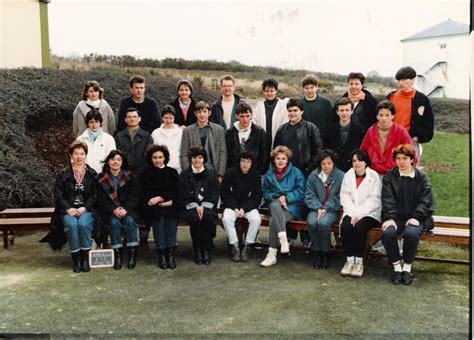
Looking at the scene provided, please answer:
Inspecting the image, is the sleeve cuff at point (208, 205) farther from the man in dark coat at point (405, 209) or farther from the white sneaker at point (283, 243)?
the man in dark coat at point (405, 209)

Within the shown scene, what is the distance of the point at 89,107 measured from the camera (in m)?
5.61

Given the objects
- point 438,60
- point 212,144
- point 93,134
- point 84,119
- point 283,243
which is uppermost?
point 438,60

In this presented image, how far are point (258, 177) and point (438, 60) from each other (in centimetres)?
382

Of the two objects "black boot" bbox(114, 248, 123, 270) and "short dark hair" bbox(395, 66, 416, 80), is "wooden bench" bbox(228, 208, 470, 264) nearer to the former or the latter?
"black boot" bbox(114, 248, 123, 270)

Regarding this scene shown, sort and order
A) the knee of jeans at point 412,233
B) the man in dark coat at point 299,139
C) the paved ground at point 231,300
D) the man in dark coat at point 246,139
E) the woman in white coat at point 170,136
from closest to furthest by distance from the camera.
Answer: the paved ground at point 231,300, the knee of jeans at point 412,233, the man in dark coat at point 299,139, the man in dark coat at point 246,139, the woman in white coat at point 170,136

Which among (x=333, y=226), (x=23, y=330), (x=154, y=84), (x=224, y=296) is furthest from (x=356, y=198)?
(x=154, y=84)

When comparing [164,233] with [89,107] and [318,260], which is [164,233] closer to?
[318,260]

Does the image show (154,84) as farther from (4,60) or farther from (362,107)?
(362,107)

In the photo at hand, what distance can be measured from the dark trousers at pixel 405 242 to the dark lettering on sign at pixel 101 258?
2.50 metres

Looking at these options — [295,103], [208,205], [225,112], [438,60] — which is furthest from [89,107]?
[438,60]

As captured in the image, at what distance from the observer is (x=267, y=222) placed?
5.20 metres

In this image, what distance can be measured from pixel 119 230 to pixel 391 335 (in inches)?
106

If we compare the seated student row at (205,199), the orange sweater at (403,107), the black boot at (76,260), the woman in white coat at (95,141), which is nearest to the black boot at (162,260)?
the seated student row at (205,199)

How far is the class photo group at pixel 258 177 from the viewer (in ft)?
15.4
